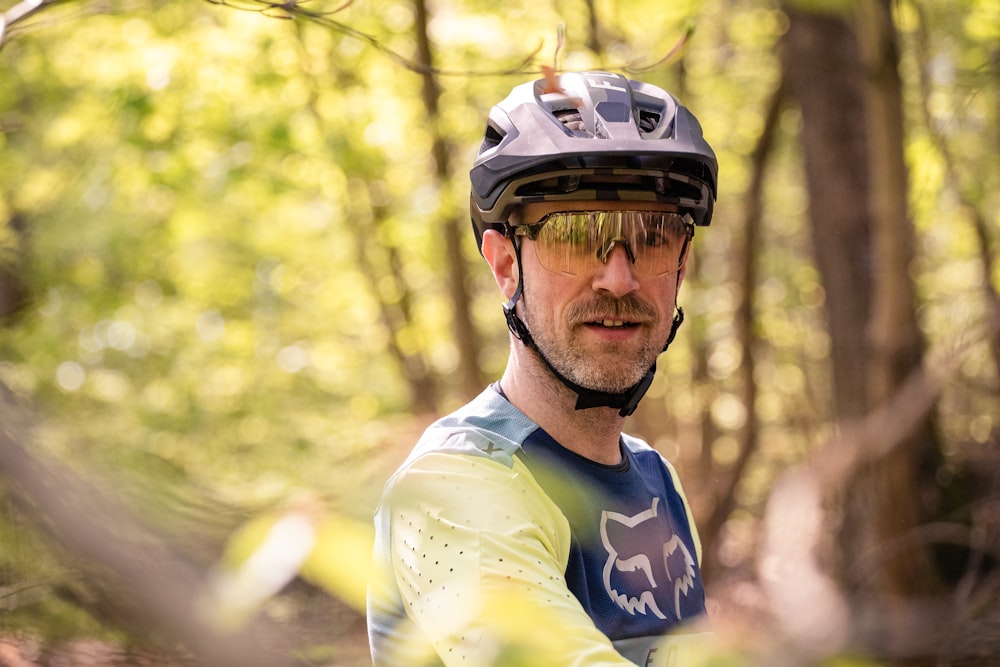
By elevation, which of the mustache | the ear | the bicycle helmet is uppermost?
the bicycle helmet

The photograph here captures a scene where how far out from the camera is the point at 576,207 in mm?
2377

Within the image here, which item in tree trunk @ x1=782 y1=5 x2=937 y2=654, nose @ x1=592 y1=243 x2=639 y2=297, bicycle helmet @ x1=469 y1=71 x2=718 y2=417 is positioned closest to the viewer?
nose @ x1=592 y1=243 x2=639 y2=297

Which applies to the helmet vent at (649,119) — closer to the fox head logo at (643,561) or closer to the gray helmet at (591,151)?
the gray helmet at (591,151)

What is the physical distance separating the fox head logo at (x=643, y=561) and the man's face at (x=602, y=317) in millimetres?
336

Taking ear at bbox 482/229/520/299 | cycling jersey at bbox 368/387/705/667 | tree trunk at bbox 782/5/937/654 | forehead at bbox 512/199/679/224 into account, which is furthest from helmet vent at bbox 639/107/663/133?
tree trunk at bbox 782/5/937/654

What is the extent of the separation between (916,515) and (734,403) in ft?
27.2

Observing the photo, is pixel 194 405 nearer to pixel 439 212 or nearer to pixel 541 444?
pixel 439 212

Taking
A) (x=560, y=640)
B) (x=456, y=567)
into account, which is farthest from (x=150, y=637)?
(x=456, y=567)

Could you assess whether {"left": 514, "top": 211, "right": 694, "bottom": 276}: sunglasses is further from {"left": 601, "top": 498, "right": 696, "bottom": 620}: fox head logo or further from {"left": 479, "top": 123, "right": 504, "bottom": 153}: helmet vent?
{"left": 601, "top": 498, "right": 696, "bottom": 620}: fox head logo

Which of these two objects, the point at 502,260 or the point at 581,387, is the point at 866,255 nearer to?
the point at 502,260

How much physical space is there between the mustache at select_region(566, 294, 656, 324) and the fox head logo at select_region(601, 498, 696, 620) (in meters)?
0.45

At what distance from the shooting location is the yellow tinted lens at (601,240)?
2346mm

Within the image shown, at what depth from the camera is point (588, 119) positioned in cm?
256

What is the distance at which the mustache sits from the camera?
7.60 feet
